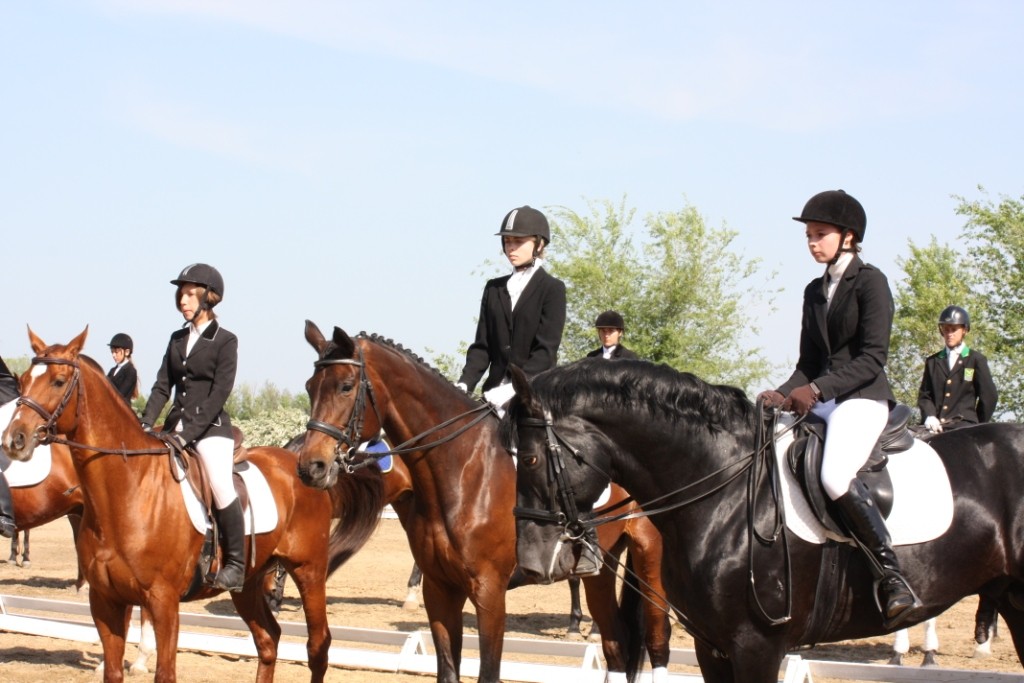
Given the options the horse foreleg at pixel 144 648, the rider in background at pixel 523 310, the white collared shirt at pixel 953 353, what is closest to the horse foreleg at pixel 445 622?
the rider in background at pixel 523 310

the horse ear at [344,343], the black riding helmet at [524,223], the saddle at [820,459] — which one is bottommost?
the saddle at [820,459]

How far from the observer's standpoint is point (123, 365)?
15.8 meters

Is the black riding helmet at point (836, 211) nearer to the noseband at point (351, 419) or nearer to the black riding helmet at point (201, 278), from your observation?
the noseband at point (351, 419)

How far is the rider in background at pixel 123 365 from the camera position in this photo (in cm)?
1542

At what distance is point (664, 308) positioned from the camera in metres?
35.2

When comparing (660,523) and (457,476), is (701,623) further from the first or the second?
(457,476)

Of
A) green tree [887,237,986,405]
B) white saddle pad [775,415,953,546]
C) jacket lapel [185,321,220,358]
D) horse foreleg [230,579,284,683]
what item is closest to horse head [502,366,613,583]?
white saddle pad [775,415,953,546]

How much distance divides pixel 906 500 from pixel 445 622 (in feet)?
9.50

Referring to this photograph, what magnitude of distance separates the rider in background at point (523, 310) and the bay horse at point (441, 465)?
59cm

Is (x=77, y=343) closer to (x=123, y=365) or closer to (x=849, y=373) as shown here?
(x=849, y=373)

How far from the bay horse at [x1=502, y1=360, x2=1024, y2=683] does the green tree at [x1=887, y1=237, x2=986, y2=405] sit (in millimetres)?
28145

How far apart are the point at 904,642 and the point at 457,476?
5298 mm

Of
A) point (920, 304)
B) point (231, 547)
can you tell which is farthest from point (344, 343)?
point (920, 304)

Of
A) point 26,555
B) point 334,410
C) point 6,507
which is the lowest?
point 26,555
